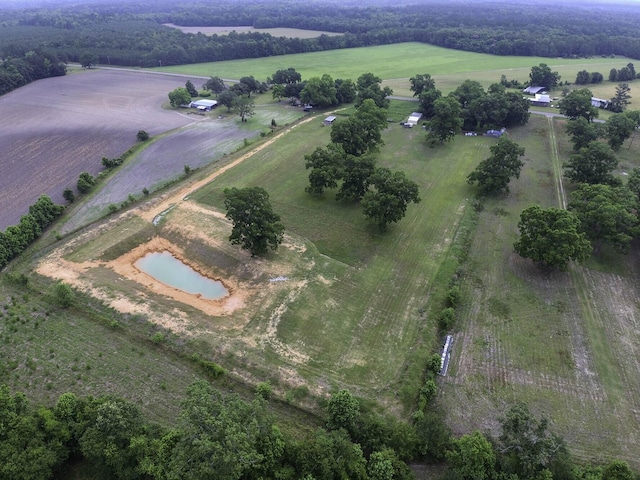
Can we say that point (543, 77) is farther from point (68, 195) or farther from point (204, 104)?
point (68, 195)

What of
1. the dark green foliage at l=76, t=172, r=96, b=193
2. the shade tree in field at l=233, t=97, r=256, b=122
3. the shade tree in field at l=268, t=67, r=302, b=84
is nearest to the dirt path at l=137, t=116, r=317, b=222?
the dark green foliage at l=76, t=172, r=96, b=193

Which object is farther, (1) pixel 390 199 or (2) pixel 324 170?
(2) pixel 324 170

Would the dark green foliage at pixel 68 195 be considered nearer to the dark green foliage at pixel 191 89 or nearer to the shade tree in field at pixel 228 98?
the shade tree in field at pixel 228 98

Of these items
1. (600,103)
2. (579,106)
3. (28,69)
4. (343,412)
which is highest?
(579,106)

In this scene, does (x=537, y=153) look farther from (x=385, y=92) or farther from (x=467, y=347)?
(x=467, y=347)

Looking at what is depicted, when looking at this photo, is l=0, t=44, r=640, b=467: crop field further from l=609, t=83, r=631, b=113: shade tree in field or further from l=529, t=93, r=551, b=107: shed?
l=529, t=93, r=551, b=107: shed

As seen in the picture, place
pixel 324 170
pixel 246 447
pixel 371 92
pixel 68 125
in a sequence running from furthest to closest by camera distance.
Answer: pixel 371 92 < pixel 68 125 < pixel 324 170 < pixel 246 447

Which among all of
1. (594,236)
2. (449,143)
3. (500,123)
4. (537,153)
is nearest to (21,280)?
(594,236)

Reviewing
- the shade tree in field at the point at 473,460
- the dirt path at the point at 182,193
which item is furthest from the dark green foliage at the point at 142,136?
the shade tree in field at the point at 473,460

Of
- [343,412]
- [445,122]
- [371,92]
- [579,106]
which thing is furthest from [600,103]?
[343,412]
